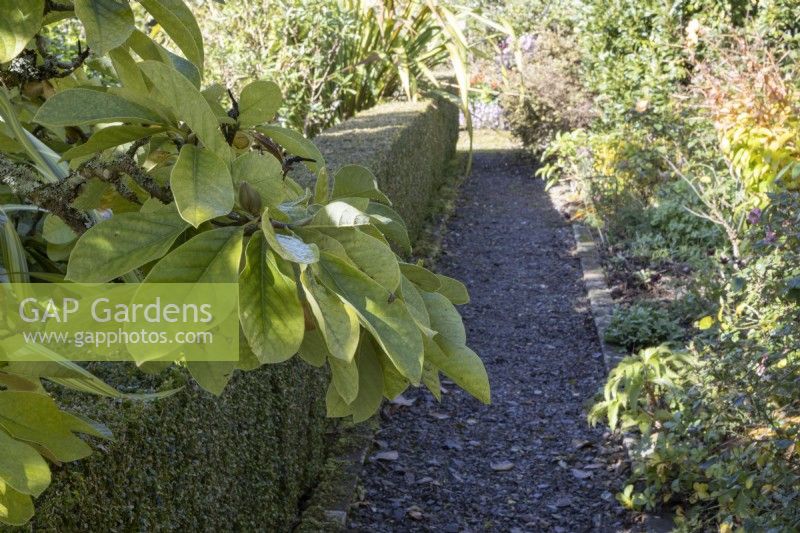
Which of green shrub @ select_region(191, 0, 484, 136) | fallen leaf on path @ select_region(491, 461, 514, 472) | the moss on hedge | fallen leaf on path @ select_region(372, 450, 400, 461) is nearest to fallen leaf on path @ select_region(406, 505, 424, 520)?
fallen leaf on path @ select_region(372, 450, 400, 461)

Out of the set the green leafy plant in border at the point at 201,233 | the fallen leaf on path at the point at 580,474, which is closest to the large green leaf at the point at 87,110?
the green leafy plant in border at the point at 201,233

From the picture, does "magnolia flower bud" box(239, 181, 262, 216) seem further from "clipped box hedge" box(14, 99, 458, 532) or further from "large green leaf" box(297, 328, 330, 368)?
"clipped box hedge" box(14, 99, 458, 532)

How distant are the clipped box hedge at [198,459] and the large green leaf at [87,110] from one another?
0.98 meters

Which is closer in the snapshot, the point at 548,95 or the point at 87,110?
the point at 87,110

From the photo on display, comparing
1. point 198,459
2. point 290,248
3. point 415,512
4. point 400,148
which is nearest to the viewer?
point 290,248

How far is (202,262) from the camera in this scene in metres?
0.68

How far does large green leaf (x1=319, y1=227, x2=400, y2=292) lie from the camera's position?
690 millimetres

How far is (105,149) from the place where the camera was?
82 cm

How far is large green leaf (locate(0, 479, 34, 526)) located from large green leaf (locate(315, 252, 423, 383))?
406 millimetres

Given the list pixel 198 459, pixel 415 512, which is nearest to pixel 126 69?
pixel 198 459

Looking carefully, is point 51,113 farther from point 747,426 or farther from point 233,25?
point 233,25

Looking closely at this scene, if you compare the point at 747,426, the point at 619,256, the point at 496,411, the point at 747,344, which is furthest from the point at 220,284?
the point at 619,256

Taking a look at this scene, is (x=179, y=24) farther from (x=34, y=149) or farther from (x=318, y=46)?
(x=318, y=46)

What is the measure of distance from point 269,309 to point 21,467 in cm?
29
